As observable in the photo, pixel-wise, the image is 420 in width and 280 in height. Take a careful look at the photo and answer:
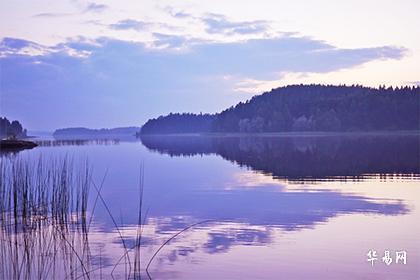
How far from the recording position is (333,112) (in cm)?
14788

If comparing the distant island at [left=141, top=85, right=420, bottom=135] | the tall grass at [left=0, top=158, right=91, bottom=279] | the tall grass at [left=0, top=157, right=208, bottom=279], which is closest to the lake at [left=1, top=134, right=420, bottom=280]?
the tall grass at [left=0, top=157, right=208, bottom=279]

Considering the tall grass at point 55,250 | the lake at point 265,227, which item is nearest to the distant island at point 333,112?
the lake at point 265,227

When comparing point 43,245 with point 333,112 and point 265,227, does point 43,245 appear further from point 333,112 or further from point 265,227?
point 333,112

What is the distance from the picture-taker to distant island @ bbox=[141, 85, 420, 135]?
14550 centimetres

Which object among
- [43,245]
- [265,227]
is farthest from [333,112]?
[43,245]

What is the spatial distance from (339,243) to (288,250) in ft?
4.70

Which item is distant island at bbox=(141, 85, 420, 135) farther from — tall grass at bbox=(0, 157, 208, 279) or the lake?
tall grass at bbox=(0, 157, 208, 279)

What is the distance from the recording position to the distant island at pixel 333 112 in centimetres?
14550

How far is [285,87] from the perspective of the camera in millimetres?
193250

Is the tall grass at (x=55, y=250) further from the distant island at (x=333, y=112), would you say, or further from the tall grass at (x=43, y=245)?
the distant island at (x=333, y=112)

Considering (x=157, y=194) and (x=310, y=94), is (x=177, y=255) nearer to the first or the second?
(x=157, y=194)

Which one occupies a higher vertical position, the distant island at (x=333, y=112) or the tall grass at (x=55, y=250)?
the distant island at (x=333, y=112)

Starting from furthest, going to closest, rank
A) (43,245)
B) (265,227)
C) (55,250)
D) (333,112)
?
(333,112) < (265,227) < (43,245) < (55,250)

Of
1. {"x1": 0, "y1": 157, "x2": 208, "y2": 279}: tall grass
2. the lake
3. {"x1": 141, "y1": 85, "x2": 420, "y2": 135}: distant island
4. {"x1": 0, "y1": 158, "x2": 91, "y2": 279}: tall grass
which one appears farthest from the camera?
{"x1": 141, "y1": 85, "x2": 420, "y2": 135}: distant island
